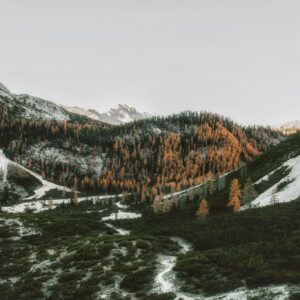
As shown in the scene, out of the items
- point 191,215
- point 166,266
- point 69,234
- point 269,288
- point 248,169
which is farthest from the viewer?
point 248,169

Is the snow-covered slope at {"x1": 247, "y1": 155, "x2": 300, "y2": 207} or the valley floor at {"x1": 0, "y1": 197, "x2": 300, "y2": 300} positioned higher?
the snow-covered slope at {"x1": 247, "y1": 155, "x2": 300, "y2": 207}

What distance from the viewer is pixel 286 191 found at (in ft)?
279

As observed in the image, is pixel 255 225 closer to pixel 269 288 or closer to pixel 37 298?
pixel 269 288

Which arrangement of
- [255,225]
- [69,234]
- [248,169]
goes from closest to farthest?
[255,225] → [69,234] → [248,169]

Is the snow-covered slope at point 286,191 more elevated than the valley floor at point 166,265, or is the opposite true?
the snow-covered slope at point 286,191

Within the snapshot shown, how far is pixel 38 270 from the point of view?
37094 mm

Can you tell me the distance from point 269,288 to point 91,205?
538 ft

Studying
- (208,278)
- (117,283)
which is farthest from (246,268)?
(117,283)

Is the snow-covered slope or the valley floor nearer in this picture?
the valley floor

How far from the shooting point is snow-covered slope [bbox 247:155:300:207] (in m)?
79.8

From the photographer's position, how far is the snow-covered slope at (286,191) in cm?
7984

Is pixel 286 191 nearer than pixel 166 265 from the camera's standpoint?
No

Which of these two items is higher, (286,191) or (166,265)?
(286,191)

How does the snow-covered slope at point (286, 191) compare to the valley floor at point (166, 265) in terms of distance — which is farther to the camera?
the snow-covered slope at point (286, 191)
